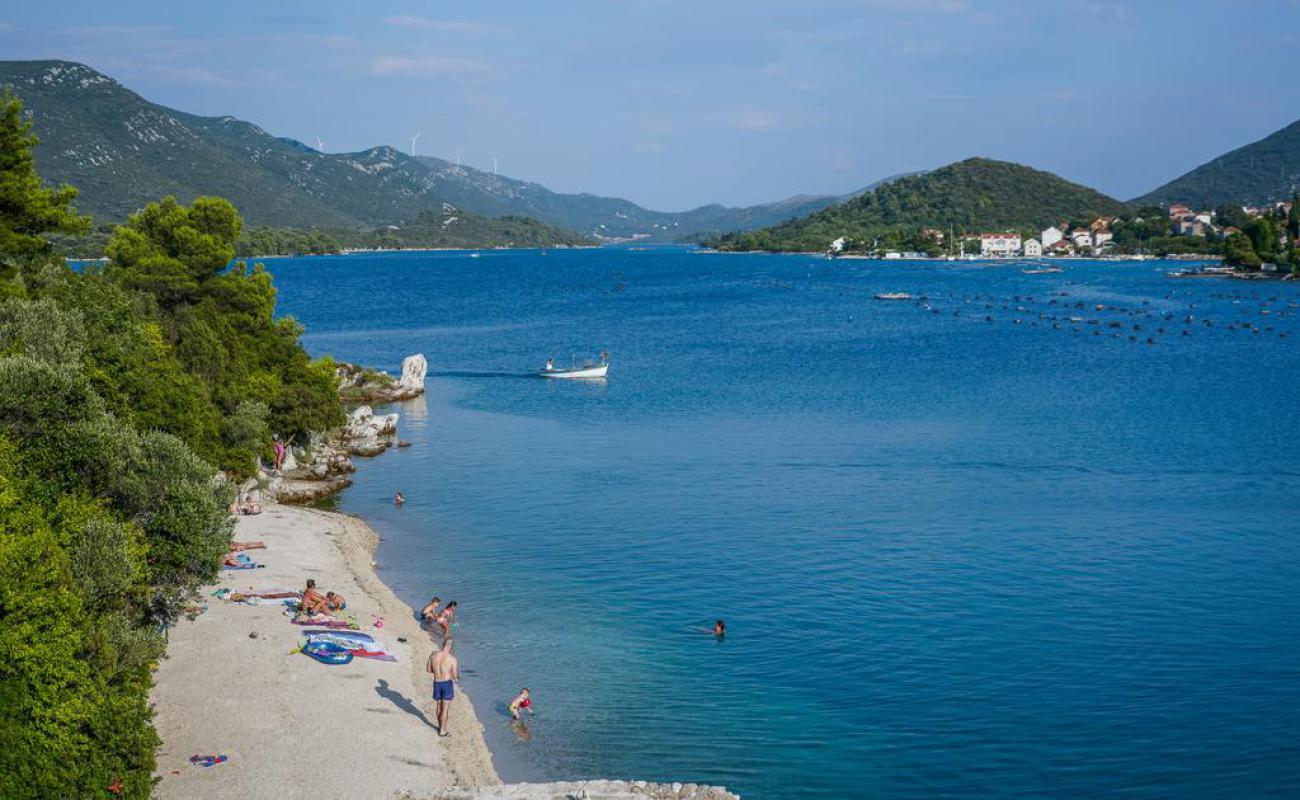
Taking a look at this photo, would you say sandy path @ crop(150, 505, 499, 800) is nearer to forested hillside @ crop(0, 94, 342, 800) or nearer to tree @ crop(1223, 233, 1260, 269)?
forested hillside @ crop(0, 94, 342, 800)

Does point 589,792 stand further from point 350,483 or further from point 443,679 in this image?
point 350,483

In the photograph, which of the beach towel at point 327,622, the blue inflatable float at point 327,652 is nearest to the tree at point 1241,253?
the beach towel at point 327,622

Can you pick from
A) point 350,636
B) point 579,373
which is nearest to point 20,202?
point 350,636

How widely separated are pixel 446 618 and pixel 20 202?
24483 millimetres

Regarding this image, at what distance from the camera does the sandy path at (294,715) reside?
1988cm

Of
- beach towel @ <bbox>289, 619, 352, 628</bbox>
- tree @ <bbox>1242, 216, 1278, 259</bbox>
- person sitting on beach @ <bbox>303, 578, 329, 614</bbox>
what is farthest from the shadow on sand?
tree @ <bbox>1242, 216, 1278, 259</bbox>

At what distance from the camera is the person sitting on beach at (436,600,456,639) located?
93.8 ft

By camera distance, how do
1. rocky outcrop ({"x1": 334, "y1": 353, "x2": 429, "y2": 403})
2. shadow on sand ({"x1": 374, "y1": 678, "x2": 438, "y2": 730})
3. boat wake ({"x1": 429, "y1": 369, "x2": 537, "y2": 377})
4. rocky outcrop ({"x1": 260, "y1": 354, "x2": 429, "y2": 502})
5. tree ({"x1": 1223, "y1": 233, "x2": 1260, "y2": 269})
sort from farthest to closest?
tree ({"x1": 1223, "y1": 233, "x2": 1260, "y2": 269}), boat wake ({"x1": 429, "y1": 369, "x2": 537, "y2": 377}), rocky outcrop ({"x1": 334, "y1": 353, "x2": 429, "y2": 403}), rocky outcrop ({"x1": 260, "y1": 354, "x2": 429, "y2": 502}), shadow on sand ({"x1": 374, "y1": 678, "x2": 438, "y2": 730})

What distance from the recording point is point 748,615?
31.1m

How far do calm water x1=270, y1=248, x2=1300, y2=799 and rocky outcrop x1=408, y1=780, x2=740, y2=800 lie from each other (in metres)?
2.22

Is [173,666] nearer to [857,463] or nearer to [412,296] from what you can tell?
[857,463]

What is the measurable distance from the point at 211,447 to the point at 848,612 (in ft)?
68.6

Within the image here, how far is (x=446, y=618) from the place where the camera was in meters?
29.2

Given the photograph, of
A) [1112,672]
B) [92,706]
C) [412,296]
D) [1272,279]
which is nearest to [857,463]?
[1112,672]
